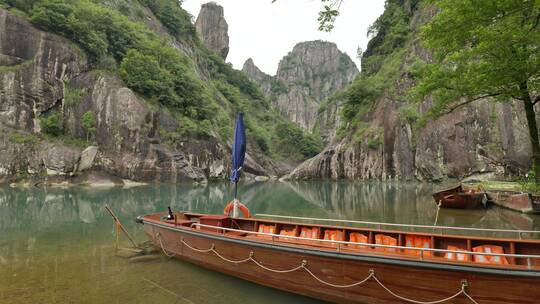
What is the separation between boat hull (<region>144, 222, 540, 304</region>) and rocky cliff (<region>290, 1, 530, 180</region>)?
35589 mm

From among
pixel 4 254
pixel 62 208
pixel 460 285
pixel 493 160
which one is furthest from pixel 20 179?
pixel 493 160

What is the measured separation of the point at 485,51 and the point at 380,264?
1009cm

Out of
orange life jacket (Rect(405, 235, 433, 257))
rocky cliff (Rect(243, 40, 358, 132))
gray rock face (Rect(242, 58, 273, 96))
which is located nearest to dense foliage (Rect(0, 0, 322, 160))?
orange life jacket (Rect(405, 235, 433, 257))

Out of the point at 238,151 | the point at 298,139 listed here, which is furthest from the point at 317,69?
the point at 238,151

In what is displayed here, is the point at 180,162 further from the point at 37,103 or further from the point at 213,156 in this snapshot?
the point at 37,103

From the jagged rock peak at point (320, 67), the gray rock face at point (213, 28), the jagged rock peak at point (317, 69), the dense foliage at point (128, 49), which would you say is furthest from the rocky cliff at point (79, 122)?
the jagged rock peak at point (320, 67)

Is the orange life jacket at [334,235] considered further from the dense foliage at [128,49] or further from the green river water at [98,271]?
the dense foliage at [128,49]

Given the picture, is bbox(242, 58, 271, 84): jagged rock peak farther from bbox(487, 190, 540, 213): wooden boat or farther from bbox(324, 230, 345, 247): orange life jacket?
bbox(324, 230, 345, 247): orange life jacket

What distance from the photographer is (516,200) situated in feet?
56.0

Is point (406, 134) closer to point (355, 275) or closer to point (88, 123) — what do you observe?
point (88, 123)

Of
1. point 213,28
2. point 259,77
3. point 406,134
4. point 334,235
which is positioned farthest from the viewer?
point 259,77

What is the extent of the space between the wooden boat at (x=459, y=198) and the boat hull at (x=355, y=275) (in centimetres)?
1590

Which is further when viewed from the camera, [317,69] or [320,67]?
[317,69]

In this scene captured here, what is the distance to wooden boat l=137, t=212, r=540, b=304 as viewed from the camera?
16.5ft
